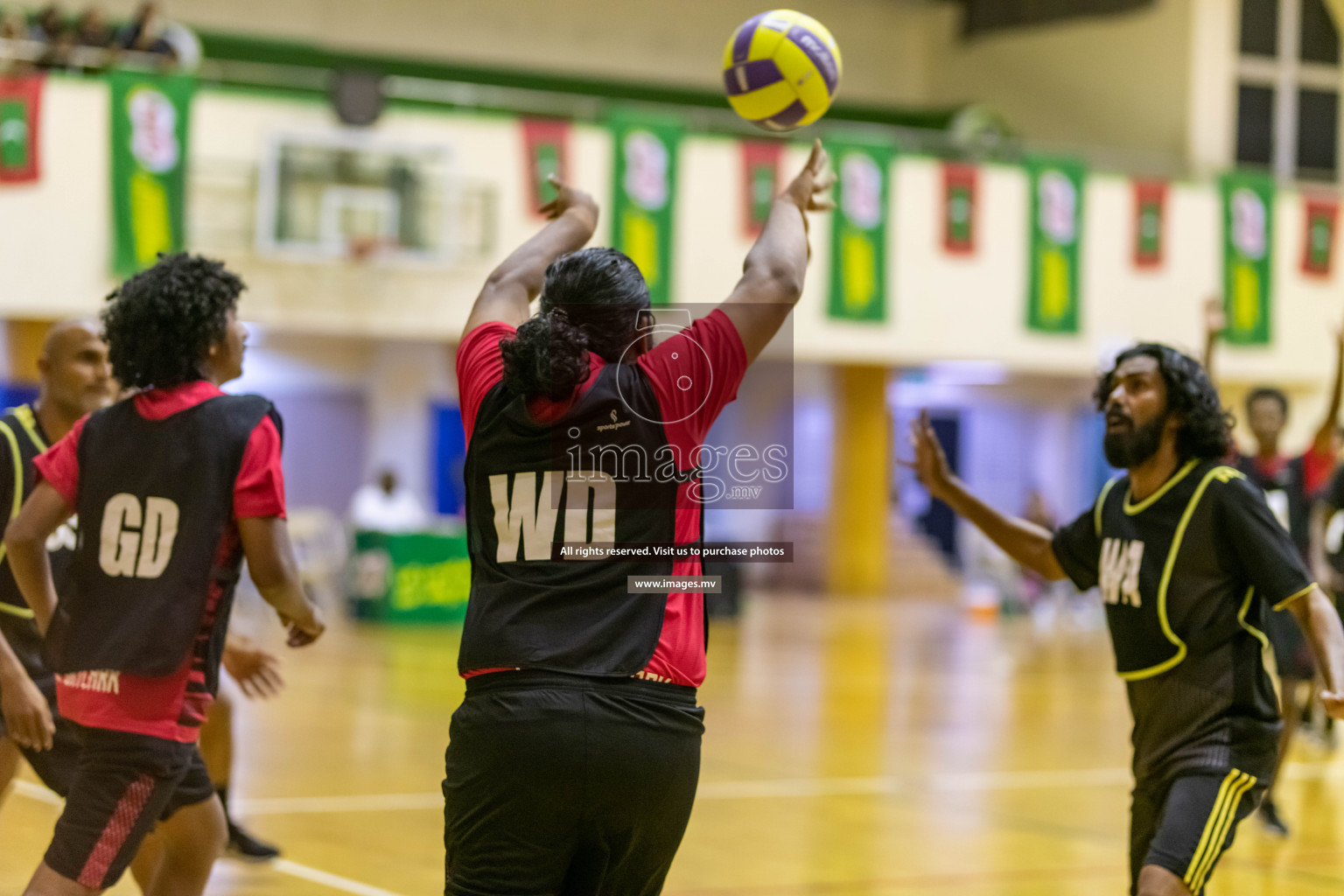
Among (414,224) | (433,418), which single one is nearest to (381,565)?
(414,224)

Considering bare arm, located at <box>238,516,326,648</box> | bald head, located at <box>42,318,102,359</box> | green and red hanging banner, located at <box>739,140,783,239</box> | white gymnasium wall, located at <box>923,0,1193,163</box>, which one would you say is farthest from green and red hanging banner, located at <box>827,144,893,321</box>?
bare arm, located at <box>238,516,326,648</box>

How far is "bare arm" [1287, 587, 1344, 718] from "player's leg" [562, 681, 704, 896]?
1.77 m

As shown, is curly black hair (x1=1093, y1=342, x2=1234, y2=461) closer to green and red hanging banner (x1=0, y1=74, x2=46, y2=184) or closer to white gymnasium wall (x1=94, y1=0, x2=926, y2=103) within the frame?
green and red hanging banner (x1=0, y1=74, x2=46, y2=184)

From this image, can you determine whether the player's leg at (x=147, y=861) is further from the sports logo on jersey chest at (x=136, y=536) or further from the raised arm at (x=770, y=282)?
the raised arm at (x=770, y=282)

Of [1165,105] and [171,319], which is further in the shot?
[1165,105]

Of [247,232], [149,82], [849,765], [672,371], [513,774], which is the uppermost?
[149,82]

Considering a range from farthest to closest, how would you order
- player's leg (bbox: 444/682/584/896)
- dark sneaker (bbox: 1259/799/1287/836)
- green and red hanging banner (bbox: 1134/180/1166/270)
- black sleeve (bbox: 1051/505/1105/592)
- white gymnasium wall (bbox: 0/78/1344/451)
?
1. green and red hanging banner (bbox: 1134/180/1166/270)
2. white gymnasium wall (bbox: 0/78/1344/451)
3. dark sneaker (bbox: 1259/799/1287/836)
4. black sleeve (bbox: 1051/505/1105/592)
5. player's leg (bbox: 444/682/584/896)

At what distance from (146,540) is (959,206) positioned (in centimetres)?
1922

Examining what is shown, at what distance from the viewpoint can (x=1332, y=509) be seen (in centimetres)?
742

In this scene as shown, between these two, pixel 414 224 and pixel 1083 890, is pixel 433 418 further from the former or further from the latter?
pixel 1083 890

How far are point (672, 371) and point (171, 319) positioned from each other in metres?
1.39

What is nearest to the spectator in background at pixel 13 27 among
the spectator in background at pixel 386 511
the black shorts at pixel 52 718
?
the spectator in background at pixel 386 511

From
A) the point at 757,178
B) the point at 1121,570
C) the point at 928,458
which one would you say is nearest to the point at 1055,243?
the point at 757,178

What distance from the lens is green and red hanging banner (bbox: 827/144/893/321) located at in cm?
2072
